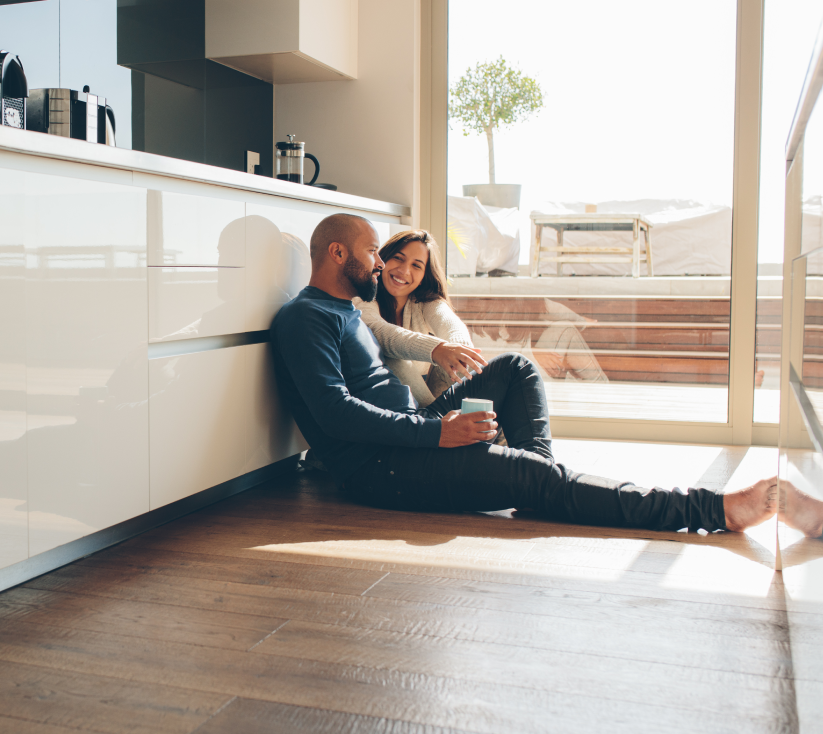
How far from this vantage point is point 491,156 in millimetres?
3672

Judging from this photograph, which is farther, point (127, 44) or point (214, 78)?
point (214, 78)

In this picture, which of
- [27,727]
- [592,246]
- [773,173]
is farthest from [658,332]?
[27,727]

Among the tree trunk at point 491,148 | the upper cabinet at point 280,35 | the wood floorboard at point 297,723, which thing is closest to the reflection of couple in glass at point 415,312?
the tree trunk at point 491,148

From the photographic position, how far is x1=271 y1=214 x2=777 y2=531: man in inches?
83.7

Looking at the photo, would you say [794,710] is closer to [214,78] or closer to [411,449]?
[411,449]

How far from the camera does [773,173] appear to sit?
3.25 meters

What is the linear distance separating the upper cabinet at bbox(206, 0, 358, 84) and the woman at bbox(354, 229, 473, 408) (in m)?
0.94

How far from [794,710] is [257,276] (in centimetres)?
175

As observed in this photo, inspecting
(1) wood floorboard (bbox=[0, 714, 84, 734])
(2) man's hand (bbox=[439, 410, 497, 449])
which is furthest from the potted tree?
(1) wood floorboard (bbox=[0, 714, 84, 734])

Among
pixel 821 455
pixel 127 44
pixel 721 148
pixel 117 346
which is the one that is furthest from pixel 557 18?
pixel 821 455

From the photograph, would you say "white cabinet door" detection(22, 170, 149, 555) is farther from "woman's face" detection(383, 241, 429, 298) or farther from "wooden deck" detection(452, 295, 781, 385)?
"wooden deck" detection(452, 295, 781, 385)

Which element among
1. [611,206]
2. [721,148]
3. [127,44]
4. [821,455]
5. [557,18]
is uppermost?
[557,18]

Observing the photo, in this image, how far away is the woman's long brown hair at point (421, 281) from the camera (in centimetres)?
294

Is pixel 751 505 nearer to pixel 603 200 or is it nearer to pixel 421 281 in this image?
pixel 421 281
